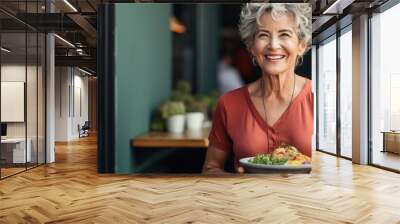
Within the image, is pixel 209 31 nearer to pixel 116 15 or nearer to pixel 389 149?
pixel 116 15

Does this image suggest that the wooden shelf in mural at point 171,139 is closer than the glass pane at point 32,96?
Yes

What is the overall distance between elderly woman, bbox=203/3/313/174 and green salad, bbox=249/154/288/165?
0.05m

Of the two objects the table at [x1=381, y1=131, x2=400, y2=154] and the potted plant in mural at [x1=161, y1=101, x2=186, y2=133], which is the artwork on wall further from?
the table at [x1=381, y1=131, x2=400, y2=154]

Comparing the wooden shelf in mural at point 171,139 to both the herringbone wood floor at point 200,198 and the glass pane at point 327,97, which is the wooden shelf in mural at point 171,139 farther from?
the glass pane at point 327,97

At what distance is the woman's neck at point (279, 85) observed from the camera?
476cm

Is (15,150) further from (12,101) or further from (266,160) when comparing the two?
(266,160)

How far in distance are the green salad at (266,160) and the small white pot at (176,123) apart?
0.94 meters

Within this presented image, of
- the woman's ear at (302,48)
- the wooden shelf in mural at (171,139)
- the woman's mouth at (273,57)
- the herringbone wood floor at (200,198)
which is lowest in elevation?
the herringbone wood floor at (200,198)

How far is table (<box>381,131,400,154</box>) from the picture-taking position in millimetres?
6863

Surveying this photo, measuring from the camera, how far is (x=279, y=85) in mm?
4809

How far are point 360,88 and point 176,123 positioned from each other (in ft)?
13.8

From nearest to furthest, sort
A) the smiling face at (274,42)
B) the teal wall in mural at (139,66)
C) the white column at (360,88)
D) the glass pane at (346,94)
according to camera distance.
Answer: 1. the teal wall in mural at (139,66)
2. the smiling face at (274,42)
3. the white column at (360,88)
4. the glass pane at (346,94)

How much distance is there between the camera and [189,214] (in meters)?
3.64

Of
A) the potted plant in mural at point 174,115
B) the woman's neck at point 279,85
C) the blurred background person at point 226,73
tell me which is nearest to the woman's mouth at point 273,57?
the woman's neck at point 279,85
